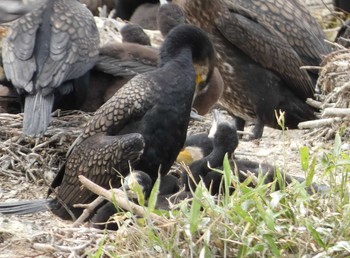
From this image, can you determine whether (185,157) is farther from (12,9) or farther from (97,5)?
(97,5)

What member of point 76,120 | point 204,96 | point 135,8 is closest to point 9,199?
point 76,120

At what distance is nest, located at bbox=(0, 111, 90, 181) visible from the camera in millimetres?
7824

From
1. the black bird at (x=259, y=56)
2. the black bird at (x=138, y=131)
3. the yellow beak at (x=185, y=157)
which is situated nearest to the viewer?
the black bird at (x=138, y=131)

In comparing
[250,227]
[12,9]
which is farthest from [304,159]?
[12,9]

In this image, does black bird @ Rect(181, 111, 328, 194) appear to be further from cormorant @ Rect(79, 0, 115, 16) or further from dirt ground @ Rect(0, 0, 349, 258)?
cormorant @ Rect(79, 0, 115, 16)

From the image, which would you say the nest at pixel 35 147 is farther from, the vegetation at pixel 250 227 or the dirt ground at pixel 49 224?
the vegetation at pixel 250 227

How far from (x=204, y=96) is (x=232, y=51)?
0.47m

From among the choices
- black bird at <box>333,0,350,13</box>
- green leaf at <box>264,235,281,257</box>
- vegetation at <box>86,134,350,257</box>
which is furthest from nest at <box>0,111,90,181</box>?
black bird at <box>333,0,350,13</box>

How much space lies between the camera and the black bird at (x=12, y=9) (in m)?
8.95

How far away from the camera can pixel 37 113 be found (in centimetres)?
801

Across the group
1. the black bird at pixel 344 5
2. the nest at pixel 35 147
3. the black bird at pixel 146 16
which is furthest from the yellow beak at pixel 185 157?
the black bird at pixel 344 5

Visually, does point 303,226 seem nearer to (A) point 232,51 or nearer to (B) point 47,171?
(B) point 47,171

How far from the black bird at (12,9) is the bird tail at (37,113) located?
0.99 m

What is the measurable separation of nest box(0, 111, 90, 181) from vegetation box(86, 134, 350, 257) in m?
2.82
